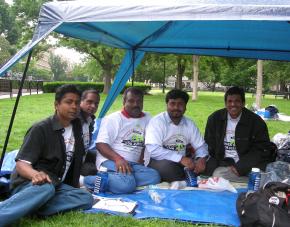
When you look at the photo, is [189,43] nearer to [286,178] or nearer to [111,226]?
[286,178]

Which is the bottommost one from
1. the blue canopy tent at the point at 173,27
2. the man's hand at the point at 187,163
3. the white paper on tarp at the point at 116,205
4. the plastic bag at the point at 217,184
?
the white paper on tarp at the point at 116,205

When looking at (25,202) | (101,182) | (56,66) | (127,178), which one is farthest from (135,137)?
(56,66)

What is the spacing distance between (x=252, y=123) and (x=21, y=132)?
21.0 ft

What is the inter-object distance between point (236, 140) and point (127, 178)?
5.59ft

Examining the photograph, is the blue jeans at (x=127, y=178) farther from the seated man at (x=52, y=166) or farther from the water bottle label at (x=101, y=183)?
the seated man at (x=52, y=166)

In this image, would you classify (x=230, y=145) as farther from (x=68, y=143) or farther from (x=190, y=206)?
(x=68, y=143)

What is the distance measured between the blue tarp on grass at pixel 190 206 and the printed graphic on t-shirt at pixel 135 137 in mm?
667

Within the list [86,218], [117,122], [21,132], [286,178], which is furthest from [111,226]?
[21,132]

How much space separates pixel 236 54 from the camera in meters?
8.68

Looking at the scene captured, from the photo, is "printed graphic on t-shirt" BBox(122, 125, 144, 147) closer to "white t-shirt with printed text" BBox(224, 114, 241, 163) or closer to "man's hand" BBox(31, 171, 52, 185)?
"white t-shirt with printed text" BBox(224, 114, 241, 163)

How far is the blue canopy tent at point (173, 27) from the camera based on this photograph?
3.88 m

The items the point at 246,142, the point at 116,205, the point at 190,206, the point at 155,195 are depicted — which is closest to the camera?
the point at 116,205

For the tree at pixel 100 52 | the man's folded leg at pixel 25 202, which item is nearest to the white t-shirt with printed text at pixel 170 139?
the man's folded leg at pixel 25 202

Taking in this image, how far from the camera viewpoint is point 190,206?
445 centimetres
